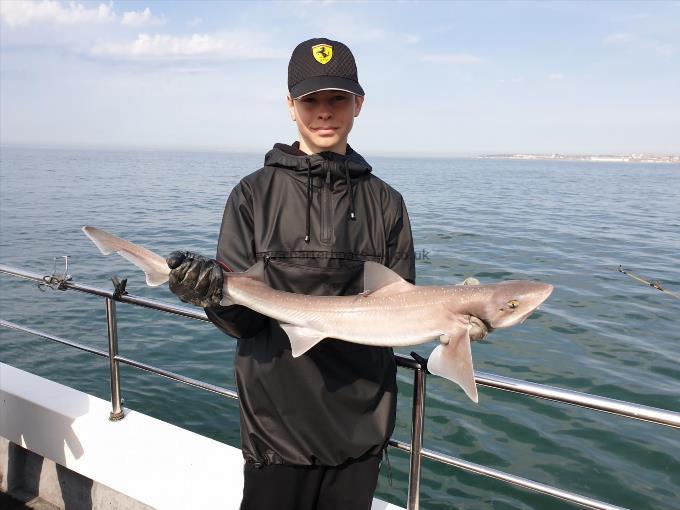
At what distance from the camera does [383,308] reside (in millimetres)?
2582

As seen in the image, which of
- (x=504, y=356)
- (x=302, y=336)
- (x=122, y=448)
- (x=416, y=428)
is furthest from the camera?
(x=504, y=356)

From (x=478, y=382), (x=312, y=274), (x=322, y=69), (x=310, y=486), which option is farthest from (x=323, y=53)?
(x=310, y=486)

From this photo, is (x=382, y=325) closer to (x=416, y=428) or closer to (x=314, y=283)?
(x=314, y=283)

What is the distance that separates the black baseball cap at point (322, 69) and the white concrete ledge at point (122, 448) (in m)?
2.55

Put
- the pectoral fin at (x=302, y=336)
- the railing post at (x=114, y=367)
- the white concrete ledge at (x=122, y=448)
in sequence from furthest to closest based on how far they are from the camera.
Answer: the railing post at (x=114, y=367), the white concrete ledge at (x=122, y=448), the pectoral fin at (x=302, y=336)

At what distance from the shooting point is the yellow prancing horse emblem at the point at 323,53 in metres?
2.73

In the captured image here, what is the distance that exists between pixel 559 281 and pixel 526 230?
10073 mm

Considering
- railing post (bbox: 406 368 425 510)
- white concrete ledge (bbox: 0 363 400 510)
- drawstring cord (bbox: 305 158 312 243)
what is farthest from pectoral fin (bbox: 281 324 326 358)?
white concrete ledge (bbox: 0 363 400 510)

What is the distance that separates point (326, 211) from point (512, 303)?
1039 mm

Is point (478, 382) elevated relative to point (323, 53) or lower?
lower

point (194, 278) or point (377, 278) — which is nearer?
point (194, 278)

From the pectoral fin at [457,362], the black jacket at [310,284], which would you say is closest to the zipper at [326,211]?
the black jacket at [310,284]

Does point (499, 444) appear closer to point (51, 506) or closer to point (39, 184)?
point (51, 506)

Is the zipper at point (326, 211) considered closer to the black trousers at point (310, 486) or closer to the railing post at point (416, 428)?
the railing post at point (416, 428)
